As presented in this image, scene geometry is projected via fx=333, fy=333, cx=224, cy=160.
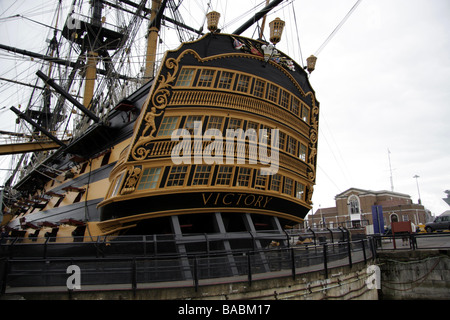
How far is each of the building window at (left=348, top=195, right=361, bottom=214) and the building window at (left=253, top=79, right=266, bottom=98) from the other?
49.9m

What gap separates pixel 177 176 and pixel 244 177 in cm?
290

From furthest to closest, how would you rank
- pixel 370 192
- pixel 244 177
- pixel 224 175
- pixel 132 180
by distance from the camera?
pixel 370 192 < pixel 244 177 < pixel 224 175 < pixel 132 180

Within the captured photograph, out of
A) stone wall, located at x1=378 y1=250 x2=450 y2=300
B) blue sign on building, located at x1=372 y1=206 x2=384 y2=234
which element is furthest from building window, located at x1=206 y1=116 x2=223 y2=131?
blue sign on building, located at x1=372 y1=206 x2=384 y2=234

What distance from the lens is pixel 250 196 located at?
14.0 metres

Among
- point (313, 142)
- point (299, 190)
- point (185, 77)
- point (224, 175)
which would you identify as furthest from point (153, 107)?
point (313, 142)

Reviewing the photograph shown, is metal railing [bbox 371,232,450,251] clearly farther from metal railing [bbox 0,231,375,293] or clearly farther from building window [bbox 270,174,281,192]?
building window [bbox 270,174,281,192]

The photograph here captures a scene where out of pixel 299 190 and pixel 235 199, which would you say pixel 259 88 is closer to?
pixel 235 199

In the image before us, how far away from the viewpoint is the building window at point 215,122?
43.1ft

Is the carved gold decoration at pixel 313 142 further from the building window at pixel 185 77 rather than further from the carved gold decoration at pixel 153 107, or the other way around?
the carved gold decoration at pixel 153 107

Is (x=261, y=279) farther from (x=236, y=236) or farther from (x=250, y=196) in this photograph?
(x=250, y=196)

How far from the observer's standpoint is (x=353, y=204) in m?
58.8

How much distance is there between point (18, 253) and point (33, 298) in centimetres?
314
